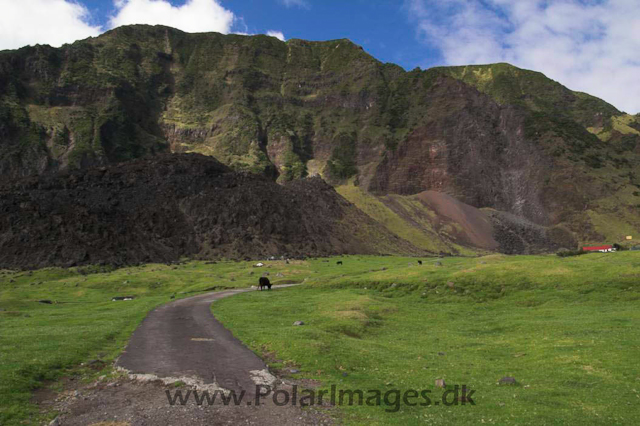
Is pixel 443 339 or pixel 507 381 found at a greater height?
pixel 507 381

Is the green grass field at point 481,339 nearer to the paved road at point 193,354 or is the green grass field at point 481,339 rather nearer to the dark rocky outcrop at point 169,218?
the paved road at point 193,354

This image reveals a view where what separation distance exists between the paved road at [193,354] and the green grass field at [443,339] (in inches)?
54.2

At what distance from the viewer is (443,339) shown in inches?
1252

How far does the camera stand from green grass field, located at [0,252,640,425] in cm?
1694

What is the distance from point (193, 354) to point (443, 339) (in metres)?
17.6

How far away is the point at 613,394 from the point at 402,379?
27.6 feet

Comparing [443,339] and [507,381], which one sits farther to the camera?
[443,339]

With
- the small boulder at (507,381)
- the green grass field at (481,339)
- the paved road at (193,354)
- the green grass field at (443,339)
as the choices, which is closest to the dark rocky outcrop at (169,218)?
the green grass field at (443,339)

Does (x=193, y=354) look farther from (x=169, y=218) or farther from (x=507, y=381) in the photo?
(x=169, y=218)

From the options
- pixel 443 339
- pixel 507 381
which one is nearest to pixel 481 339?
pixel 443 339

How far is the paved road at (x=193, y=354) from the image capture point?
67.0 feet

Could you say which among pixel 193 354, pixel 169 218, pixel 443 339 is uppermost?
pixel 169 218

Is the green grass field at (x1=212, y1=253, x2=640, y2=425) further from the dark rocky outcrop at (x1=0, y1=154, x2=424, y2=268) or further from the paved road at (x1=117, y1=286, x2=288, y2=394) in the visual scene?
the dark rocky outcrop at (x1=0, y1=154, x2=424, y2=268)

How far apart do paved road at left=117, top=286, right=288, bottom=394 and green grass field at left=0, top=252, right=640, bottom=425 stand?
1.38m
